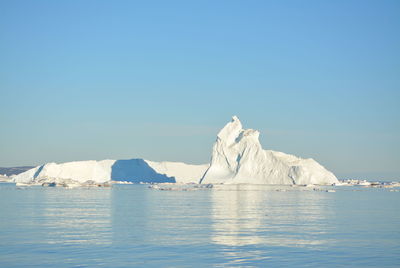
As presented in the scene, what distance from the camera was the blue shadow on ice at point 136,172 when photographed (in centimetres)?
12962

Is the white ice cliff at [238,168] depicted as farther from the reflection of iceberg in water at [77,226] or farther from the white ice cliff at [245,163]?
the reflection of iceberg in water at [77,226]

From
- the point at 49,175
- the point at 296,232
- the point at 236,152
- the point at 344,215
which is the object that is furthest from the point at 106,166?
the point at 296,232

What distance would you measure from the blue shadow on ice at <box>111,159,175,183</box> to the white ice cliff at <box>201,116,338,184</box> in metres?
30.9

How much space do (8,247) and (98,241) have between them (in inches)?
136

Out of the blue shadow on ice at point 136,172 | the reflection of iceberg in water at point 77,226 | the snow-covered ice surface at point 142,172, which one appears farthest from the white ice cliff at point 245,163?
the reflection of iceberg in water at point 77,226

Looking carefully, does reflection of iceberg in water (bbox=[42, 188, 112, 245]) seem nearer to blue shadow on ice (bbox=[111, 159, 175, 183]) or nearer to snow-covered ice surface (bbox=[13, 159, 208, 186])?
snow-covered ice surface (bbox=[13, 159, 208, 186])

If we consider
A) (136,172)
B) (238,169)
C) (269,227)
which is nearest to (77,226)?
(269,227)

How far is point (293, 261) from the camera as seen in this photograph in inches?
719

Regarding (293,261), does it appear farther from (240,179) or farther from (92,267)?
(240,179)

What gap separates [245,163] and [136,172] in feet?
129

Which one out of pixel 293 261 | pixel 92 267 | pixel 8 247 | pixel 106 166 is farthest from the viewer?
pixel 106 166

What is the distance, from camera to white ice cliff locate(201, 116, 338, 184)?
330 ft

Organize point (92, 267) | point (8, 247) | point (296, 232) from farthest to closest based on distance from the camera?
point (296, 232) < point (8, 247) < point (92, 267)

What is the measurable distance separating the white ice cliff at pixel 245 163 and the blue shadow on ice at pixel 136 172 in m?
30.9
